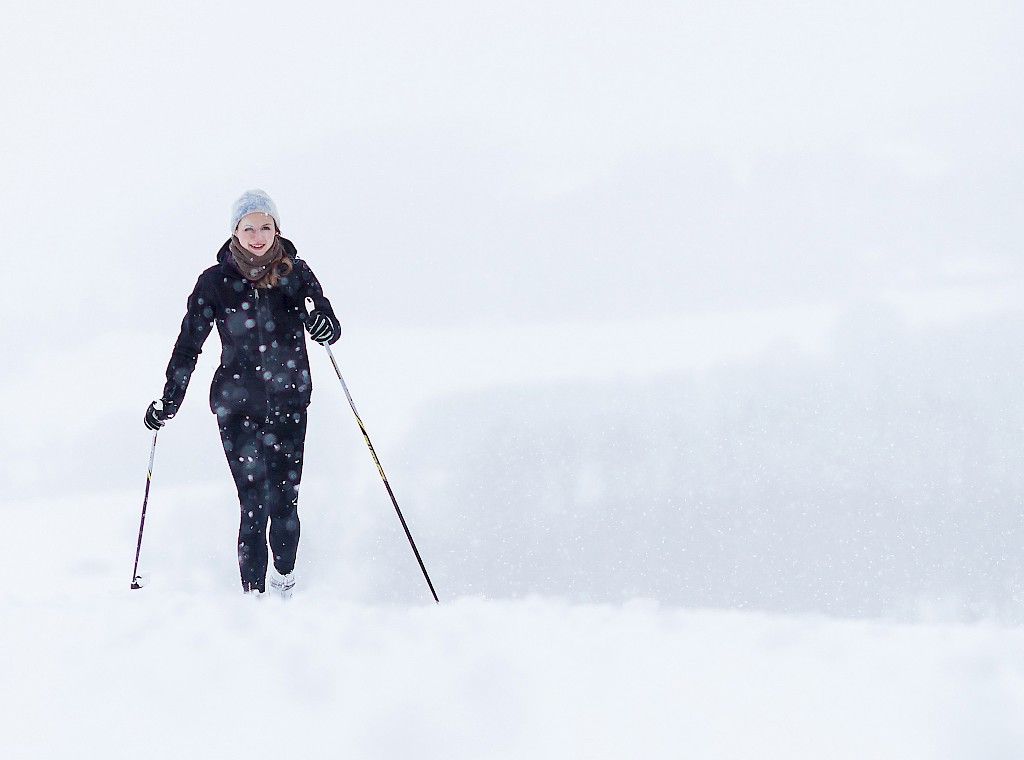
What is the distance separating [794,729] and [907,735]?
32 centimetres

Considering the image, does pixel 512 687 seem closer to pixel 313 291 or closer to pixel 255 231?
pixel 313 291

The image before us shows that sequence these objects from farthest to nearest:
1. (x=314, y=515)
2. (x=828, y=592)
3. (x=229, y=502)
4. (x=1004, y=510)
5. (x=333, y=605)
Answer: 1. (x=1004, y=510)
2. (x=828, y=592)
3. (x=314, y=515)
4. (x=229, y=502)
5. (x=333, y=605)

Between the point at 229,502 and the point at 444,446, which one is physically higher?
the point at 229,502

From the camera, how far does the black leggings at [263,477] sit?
4.23 meters

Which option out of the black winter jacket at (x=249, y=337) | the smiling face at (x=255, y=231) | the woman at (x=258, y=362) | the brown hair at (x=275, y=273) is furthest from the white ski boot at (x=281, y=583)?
the smiling face at (x=255, y=231)

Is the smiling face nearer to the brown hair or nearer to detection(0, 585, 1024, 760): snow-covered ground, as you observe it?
the brown hair

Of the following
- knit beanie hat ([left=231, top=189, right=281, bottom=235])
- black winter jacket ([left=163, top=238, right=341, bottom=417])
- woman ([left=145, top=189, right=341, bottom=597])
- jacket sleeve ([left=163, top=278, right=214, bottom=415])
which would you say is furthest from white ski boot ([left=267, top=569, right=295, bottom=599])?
knit beanie hat ([left=231, top=189, right=281, bottom=235])

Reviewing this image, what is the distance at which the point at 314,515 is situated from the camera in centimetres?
962

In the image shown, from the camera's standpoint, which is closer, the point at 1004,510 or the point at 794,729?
the point at 794,729

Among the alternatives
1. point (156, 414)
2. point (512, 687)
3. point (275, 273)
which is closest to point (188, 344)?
point (156, 414)

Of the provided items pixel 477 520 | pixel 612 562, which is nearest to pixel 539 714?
pixel 477 520

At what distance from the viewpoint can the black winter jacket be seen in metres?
4.09

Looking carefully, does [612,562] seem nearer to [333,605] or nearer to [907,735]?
[333,605]

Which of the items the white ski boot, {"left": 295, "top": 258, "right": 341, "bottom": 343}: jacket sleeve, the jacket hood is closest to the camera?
the jacket hood
